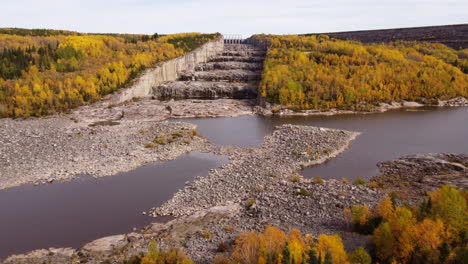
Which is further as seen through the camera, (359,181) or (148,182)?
(148,182)

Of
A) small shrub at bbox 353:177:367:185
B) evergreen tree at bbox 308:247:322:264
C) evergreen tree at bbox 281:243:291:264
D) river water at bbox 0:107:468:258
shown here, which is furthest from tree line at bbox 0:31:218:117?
evergreen tree at bbox 308:247:322:264

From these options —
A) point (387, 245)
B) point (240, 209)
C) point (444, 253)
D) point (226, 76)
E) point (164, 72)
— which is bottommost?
point (240, 209)

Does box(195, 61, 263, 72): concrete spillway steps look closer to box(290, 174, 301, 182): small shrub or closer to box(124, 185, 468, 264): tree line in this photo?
box(290, 174, 301, 182): small shrub

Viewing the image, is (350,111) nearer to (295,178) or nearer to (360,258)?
(295,178)

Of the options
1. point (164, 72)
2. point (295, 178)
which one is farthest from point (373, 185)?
point (164, 72)

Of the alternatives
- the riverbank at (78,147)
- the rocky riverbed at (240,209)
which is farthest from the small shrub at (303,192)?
the riverbank at (78,147)

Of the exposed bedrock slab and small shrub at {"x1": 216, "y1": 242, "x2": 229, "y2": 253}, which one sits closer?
small shrub at {"x1": 216, "y1": 242, "x2": 229, "y2": 253}

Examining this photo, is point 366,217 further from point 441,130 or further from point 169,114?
point 169,114
